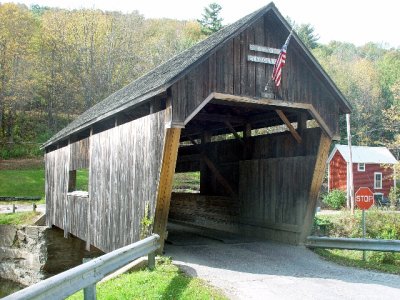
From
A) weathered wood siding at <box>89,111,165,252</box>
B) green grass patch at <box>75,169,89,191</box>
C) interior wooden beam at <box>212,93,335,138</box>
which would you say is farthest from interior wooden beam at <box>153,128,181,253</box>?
green grass patch at <box>75,169,89,191</box>

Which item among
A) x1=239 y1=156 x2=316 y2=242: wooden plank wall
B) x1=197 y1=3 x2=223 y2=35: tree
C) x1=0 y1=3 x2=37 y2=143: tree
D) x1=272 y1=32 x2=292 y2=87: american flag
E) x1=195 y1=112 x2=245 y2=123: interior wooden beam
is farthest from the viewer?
x1=197 y1=3 x2=223 y2=35: tree

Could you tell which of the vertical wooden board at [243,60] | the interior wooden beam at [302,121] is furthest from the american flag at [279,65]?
the interior wooden beam at [302,121]

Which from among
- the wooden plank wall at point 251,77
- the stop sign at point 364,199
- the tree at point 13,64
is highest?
the tree at point 13,64

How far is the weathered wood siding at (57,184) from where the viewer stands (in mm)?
15680

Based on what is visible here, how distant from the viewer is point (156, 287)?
6.76 meters

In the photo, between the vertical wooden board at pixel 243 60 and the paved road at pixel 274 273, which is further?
the vertical wooden board at pixel 243 60

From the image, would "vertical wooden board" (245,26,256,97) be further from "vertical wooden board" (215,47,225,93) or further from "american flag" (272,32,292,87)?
"vertical wooden board" (215,47,225,93)

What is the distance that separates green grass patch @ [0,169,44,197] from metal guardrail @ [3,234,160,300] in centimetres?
2483

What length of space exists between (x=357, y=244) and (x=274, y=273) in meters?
2.11

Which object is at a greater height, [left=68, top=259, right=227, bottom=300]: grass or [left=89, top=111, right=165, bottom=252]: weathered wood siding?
[left=89, top=111, right=165, bottom=252]: weathered wood siding

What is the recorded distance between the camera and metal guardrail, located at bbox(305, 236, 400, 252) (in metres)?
8.54

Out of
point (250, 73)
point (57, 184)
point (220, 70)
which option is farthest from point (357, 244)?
point (57, 184)

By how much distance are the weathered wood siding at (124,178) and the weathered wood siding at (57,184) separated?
129 inches

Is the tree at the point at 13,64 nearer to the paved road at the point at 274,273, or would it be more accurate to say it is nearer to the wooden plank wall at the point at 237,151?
the wooden plank wall at the point at 237,151
